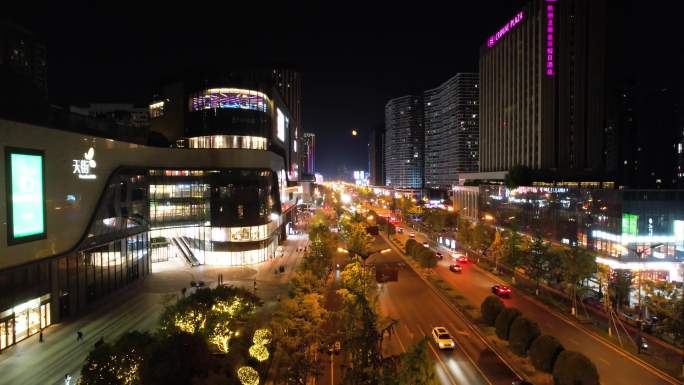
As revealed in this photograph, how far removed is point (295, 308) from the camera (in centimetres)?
2170

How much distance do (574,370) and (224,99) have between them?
51.7 metres

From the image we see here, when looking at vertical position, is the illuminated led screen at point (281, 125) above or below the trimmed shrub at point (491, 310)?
above

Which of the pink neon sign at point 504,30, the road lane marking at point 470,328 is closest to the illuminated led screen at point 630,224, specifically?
the road lane marking at point 470,328

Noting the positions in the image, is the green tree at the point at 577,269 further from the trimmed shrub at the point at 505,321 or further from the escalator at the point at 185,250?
the escalator at the point at 185,250

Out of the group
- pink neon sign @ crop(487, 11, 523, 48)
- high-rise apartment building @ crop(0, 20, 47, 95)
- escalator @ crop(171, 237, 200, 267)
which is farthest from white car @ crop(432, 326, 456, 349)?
high-rise apartment building @ crop(0, 20, 47, 95)

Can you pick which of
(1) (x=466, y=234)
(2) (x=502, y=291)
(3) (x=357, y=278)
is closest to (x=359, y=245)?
(3) (x=357, y=278)

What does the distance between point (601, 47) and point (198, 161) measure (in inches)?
2903

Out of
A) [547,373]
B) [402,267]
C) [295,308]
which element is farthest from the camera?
[402,267]

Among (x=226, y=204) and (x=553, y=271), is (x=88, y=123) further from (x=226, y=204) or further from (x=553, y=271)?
(x=553, y=271)

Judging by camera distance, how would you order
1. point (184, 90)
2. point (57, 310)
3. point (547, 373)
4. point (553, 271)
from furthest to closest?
point (184, 90) < point (553, 271) < point (57, 310) < point (547, 373)

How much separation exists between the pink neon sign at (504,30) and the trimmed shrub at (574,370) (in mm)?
86690

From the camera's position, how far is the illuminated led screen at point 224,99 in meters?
57.2

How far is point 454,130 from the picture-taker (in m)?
160

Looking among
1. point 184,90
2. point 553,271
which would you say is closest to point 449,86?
point 184,90
